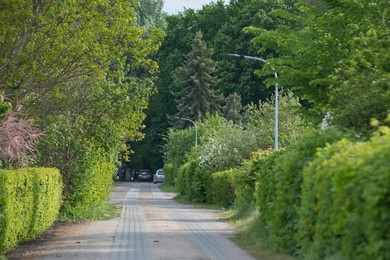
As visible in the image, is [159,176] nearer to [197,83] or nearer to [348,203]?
[197,83]

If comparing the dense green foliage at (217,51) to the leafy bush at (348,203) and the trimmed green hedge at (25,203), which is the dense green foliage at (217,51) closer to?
the trimmed green hedge at (25,203)

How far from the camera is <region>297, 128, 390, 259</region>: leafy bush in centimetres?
771

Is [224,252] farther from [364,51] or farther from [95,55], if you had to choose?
[95,55]

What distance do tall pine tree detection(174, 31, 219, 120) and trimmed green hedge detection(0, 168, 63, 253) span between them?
50.1 m

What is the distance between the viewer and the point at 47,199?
76.1ft

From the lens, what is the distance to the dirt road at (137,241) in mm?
17094

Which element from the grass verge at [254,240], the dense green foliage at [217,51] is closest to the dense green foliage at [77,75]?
the grass verge at [254,240]

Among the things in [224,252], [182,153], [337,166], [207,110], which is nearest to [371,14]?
[224,252]

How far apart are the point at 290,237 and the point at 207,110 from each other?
199 ft

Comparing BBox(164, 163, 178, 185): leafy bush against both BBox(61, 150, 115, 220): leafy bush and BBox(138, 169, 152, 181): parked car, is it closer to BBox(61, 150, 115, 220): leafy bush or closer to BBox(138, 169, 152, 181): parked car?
BBox(138, 169, 152, 181): parked car

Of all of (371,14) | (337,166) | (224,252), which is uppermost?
(371,14)

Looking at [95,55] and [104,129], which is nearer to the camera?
Answer: [95,55]

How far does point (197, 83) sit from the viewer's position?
7481 centimetres

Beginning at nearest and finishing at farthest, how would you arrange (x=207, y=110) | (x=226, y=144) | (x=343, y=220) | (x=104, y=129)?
(x=343, y=220), (x=104, y=129), (x=226, y=144), (x=207, y=110)
